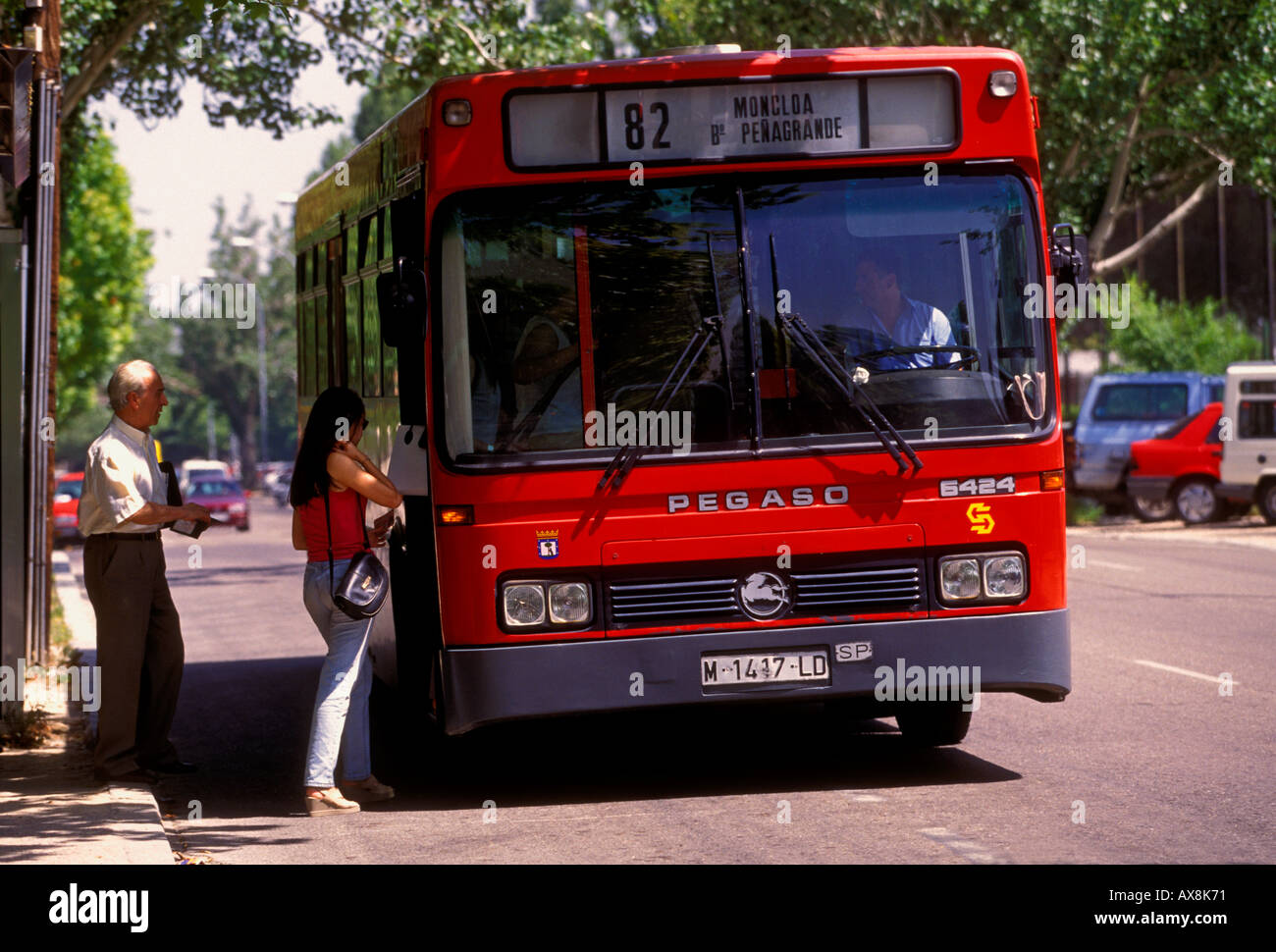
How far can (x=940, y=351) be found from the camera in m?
8.06

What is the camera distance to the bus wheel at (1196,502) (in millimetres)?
29797

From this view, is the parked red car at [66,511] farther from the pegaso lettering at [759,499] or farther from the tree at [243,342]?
the tree at [243,342]

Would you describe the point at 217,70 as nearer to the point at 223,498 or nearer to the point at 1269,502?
the point at 1269,502

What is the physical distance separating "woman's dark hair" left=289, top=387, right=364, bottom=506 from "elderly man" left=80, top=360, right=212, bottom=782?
866 mm

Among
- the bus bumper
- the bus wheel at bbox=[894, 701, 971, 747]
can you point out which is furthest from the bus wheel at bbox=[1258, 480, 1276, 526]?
the bus bumper

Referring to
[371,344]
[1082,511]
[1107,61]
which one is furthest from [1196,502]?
[371,344]

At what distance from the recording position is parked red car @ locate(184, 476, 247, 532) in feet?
174

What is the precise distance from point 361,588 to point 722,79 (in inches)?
97.0

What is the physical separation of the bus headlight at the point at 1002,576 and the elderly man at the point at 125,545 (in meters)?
3.40

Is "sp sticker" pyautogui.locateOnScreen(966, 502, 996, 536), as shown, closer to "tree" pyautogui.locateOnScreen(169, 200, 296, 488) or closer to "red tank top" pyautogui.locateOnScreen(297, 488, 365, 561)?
"red tank top" pyautogui.locateOnScreen(297, 488, 365, 561)

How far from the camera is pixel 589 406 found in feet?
25.7

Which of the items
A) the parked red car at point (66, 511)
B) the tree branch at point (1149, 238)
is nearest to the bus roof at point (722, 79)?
the tree branch at point (1149, 238)
